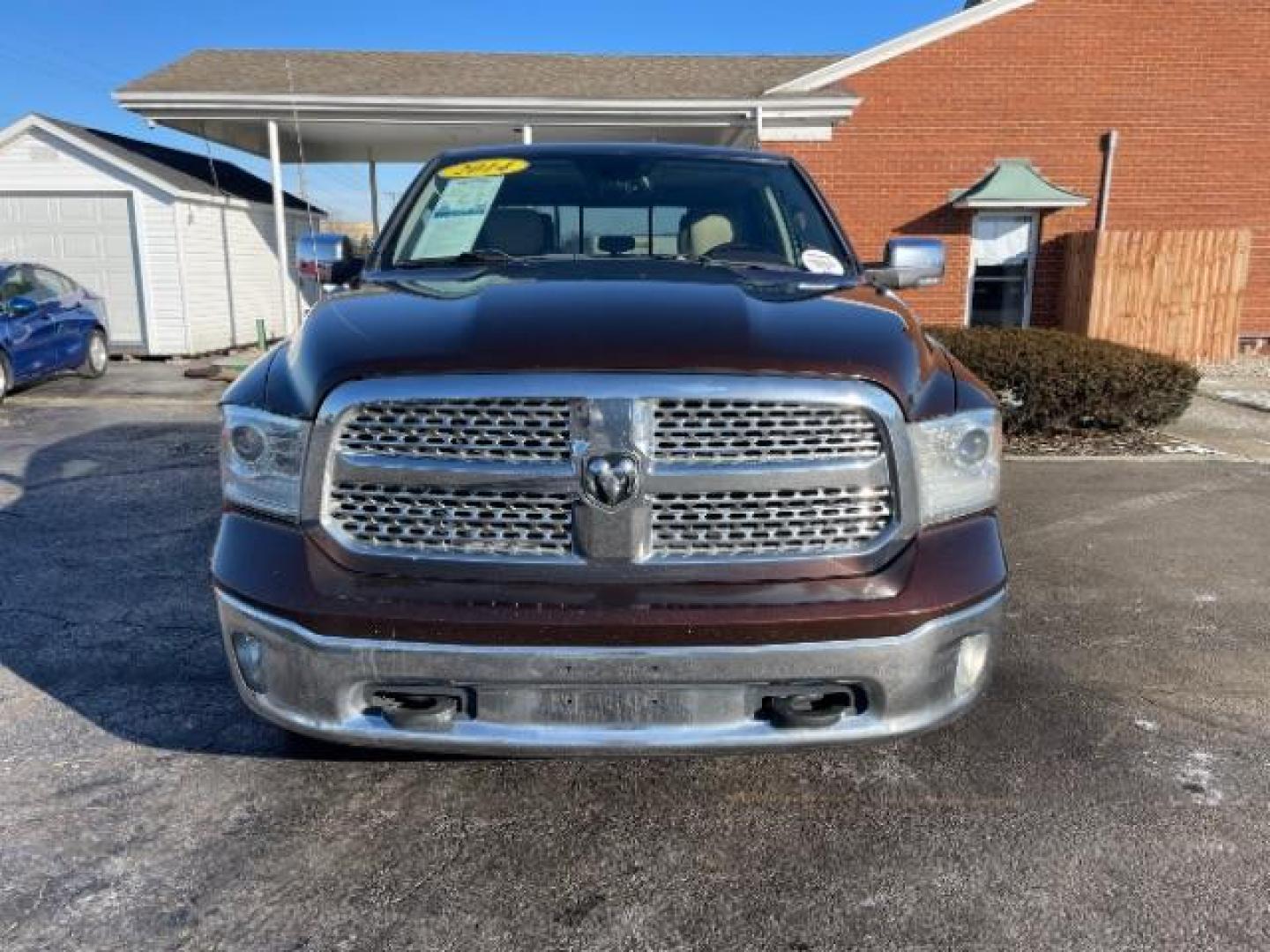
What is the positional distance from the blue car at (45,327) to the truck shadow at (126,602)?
3.68 metres

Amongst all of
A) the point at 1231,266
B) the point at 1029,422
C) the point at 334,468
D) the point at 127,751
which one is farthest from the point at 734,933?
the point at 1231,266

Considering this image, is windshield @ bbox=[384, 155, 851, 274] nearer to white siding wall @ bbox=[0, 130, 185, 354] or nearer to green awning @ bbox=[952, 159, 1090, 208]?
green awning @ bbox=[952, 159, 1090, 208]

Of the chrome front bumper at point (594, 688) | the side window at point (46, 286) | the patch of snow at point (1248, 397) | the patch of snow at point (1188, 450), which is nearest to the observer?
the chrome front bumper at point (594, 688)

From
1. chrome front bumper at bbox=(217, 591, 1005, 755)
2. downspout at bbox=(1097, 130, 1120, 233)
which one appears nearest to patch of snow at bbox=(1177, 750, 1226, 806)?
chrome front bumper at bbox=(217, 591, 1005, 755)

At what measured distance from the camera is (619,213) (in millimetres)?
3752

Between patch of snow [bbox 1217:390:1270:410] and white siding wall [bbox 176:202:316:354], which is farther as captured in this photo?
white siding wall [bbox 176:202:316:354]

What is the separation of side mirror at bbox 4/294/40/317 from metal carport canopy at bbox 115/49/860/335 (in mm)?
3298

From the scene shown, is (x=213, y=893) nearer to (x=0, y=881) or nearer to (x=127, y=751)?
(x=0, y=881)

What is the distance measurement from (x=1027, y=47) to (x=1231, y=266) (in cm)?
423

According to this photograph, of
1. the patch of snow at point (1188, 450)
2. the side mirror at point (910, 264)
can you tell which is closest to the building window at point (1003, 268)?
the patch of snow at point (1188, 450)

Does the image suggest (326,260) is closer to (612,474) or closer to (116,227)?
(612,474)

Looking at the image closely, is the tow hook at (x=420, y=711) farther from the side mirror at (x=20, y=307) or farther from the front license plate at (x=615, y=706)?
the side mirror at (x=20, y=307)

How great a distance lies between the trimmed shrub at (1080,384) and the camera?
7.73 m

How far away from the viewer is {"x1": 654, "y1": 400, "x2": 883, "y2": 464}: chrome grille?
85.5 inches
